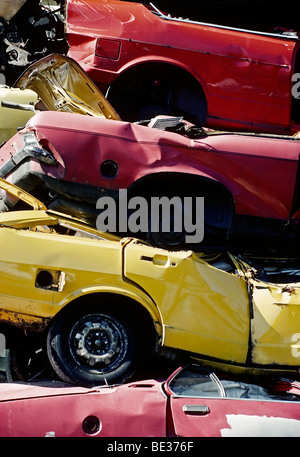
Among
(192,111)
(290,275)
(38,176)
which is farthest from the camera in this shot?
(192,111)

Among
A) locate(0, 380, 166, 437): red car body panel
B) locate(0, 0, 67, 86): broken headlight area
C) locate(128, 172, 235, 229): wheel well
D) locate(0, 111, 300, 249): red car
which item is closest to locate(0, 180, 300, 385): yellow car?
locate(0, 380, 166, 437): red car body panel

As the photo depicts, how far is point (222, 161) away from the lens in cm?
523

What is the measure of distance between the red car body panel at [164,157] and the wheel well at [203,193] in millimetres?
148

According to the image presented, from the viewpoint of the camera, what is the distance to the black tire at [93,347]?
4.02 meters

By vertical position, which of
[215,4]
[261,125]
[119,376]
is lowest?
[119,376]

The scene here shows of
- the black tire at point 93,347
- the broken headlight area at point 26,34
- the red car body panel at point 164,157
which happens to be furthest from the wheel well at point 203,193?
the broken headlight area at point 26,34

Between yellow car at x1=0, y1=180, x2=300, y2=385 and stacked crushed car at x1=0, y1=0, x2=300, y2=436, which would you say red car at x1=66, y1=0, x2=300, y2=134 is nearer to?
stacked crushed car at x1=0, y1=0, x2=300, y2=436

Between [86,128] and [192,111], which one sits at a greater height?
[192,111]

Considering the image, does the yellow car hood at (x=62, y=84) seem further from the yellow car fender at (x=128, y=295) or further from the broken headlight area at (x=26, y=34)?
the yellow car fender at (x=128, y=295)
